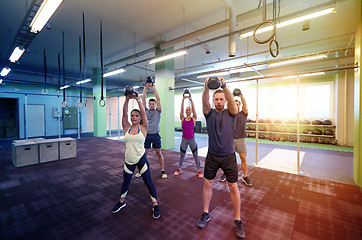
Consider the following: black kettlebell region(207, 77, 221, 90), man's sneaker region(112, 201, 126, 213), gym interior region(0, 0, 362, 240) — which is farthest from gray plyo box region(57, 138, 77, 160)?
black kettlebell region(207, 77, 221, 90)

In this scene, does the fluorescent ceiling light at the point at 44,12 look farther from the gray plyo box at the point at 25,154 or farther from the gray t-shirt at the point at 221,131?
the gray plyo box at the point at 25,154

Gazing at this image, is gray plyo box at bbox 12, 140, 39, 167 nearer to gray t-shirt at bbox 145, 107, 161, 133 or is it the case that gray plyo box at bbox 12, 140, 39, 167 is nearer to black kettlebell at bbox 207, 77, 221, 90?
gray t-shirt at bbox 145, 107, 161, 133

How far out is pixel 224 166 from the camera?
1788mm

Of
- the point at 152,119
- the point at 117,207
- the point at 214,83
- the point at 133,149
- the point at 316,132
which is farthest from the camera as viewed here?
the point at 316,132

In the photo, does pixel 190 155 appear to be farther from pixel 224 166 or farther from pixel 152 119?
pixel 224 166

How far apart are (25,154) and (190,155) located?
4483 millimetres

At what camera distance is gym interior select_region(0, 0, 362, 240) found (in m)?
2.03

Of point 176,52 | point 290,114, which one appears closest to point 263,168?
point 176,52

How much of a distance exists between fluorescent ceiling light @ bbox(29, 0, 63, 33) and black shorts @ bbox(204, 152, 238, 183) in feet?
9.97

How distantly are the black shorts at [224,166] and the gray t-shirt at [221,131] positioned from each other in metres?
0.05

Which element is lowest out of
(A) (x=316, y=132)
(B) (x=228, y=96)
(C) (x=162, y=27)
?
(A) (x=316, y=132)

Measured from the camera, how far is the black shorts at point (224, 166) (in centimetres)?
177

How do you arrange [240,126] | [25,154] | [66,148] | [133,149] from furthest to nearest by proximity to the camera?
[66,148] → [25,154] → [240,126] → [133,149]

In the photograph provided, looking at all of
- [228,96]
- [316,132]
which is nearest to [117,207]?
[228,96]
